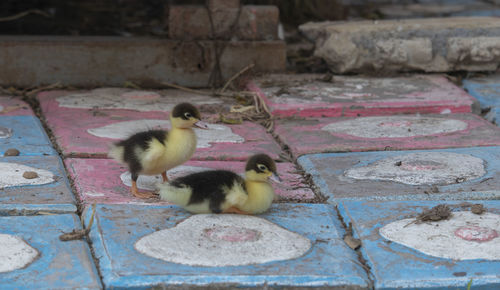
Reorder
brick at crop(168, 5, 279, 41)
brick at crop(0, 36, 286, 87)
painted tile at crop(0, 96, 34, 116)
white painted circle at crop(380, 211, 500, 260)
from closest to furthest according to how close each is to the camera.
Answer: white painted circle at crop(380, 211, 500, 260)
painted tile at crop(0, 96, 34, 116)
brick at crop(0, 36, 286, 87)
brick at crop(168, 5, 279, 41)

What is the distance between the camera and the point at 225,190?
9.40 ft

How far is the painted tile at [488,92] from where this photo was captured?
4.79 meters

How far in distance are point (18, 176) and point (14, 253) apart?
0.84 m

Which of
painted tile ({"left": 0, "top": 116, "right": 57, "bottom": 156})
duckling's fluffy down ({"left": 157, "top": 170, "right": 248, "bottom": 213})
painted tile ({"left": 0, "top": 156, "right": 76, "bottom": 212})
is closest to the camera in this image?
duckling's fluffy down ({"left": 157, "top": 170, "right": 248, "bottom": 213})

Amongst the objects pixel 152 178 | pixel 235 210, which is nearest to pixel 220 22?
pixel 152 178

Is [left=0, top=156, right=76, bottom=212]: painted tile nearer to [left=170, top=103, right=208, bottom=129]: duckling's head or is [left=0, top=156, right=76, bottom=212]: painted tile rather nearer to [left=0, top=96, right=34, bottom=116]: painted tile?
[left=170, top=103, right=208, bottom=129]: duckling's head

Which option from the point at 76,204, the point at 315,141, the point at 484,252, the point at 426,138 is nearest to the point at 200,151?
the point at 315,141

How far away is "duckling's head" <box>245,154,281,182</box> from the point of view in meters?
2.88

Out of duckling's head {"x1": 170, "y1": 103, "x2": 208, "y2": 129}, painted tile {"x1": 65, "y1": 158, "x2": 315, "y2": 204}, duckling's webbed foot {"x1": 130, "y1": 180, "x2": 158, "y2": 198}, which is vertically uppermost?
duckling's head {"x1": 170, "y1": 103, "x2": 208, "y2": 129}

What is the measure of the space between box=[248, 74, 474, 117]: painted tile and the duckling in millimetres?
1575

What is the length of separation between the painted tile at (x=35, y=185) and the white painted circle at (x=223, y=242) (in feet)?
1.72

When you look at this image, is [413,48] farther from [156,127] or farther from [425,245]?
[425,245]

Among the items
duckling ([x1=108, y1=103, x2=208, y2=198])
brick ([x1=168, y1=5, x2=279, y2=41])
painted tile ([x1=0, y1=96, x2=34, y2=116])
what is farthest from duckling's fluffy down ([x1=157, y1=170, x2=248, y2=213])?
brick ([x1=168, y1=5, x2=279, y2=41])

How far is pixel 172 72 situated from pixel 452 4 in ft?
15.4
